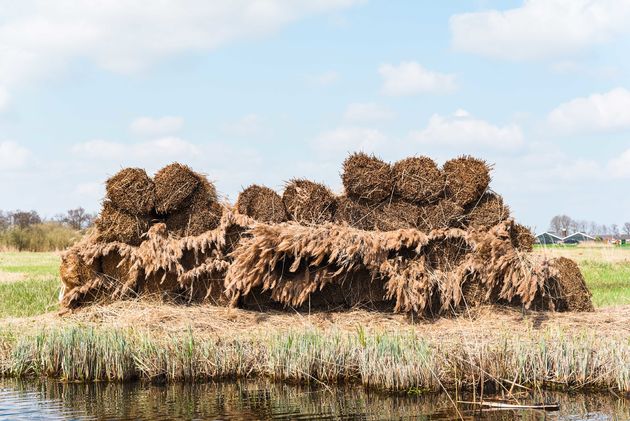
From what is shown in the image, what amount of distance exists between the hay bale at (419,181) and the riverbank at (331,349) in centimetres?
247

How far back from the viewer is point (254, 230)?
15.7 metres

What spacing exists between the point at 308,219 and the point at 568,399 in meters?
6.71

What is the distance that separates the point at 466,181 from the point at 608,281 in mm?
14320

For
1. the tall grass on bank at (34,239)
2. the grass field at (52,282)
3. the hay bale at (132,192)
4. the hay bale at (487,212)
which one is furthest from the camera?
the tall grass on bank at (34,239)

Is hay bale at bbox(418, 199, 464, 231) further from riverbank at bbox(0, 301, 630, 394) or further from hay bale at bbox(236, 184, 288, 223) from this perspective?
hay bale at bbox(236, 184, 288, 223)

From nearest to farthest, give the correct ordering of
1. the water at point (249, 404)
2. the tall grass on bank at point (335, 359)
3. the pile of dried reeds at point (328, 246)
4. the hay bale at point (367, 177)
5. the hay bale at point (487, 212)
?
the water at point (249, 404)
the tall grass on bank at point (335, 359)
the pile of dried reeds at point (328, 246)
the hay bale at point (367, 177)
the hay bale at point (487, 212)

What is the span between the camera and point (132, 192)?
16781 millimetres

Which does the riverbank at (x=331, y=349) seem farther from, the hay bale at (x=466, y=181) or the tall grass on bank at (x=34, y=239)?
the tall grass on bank at (x=34, y=239)

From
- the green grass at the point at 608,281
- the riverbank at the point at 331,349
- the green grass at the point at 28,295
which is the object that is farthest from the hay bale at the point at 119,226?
the green grass at the point at 608,281

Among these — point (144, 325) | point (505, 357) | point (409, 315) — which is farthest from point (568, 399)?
point (144, 325)

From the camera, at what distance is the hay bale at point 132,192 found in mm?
16766

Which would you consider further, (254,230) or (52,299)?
(52,299)

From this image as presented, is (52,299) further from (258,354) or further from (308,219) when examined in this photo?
Answer: (258,354)

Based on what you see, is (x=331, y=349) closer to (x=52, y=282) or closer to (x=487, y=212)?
(x=487, y=212)
